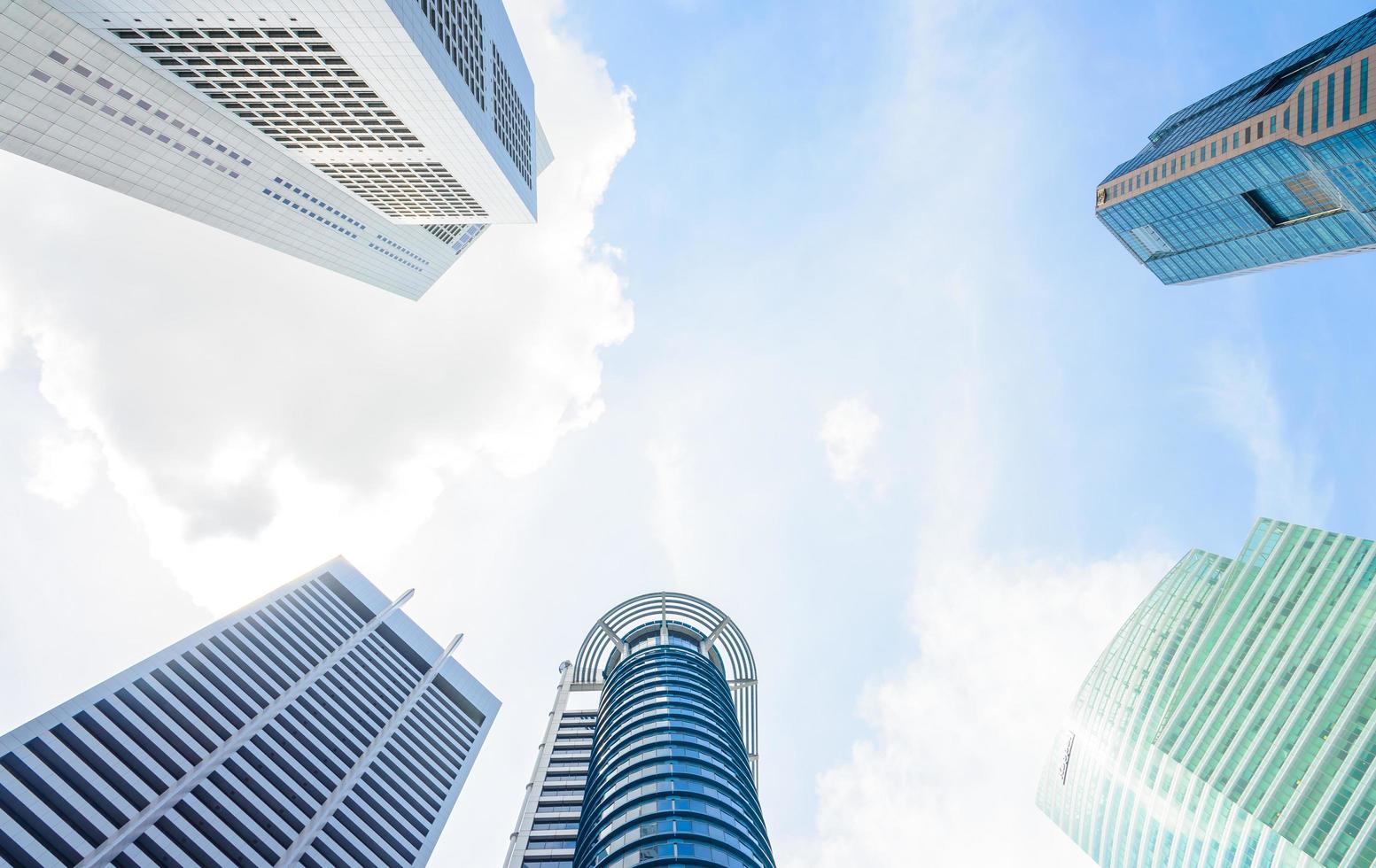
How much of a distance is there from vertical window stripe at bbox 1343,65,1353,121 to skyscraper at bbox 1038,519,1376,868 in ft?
181

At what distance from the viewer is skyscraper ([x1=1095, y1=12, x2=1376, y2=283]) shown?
87438 mm

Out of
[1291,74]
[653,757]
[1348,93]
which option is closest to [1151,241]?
[1291,74]

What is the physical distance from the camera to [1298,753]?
80188 mm

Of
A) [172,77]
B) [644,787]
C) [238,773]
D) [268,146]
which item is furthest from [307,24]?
[238,773]

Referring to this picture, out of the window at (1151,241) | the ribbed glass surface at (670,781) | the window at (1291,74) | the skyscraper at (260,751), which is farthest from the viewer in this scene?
the window at (1151,241)

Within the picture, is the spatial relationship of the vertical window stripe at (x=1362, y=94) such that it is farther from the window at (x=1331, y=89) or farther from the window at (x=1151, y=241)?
the window at (x=1151, y=241)

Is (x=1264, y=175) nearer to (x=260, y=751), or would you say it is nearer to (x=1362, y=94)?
(x=1362, y=94)

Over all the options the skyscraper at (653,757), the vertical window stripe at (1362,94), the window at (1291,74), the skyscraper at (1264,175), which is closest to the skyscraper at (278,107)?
the skyscraper at (653,757)

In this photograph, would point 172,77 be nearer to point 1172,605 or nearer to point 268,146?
point 268,146

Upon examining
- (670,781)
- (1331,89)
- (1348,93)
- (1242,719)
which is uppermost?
(1331,89)

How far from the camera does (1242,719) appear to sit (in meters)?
90.1

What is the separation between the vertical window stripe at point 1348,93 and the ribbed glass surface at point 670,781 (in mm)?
103911

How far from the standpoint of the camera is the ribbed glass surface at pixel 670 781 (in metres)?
44.8

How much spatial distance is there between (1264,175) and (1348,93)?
20734 mm
